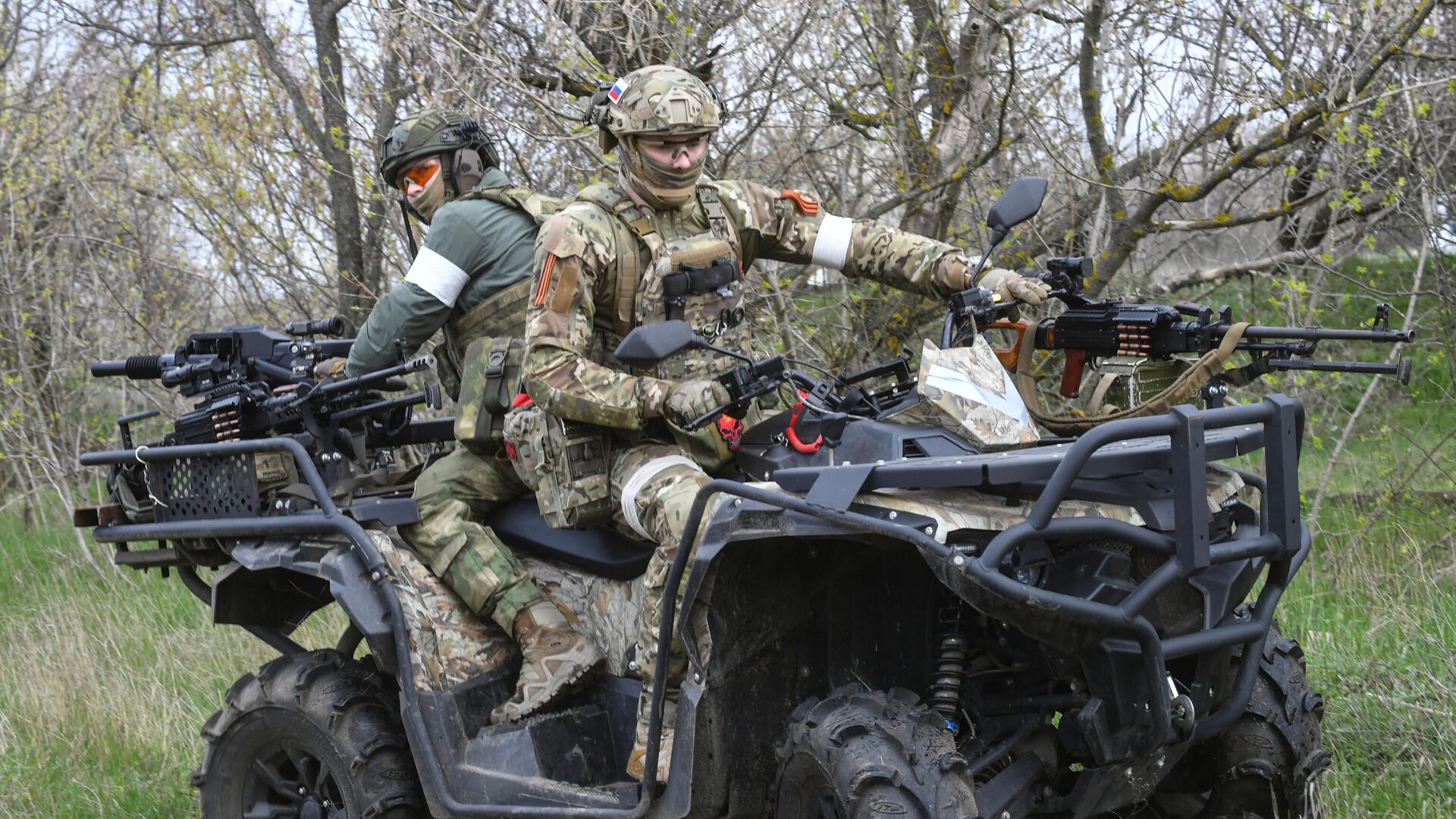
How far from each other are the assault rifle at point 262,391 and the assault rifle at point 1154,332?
1.89m

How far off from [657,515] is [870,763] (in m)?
1.01

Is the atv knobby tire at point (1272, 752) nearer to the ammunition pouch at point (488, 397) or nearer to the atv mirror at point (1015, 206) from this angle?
the atv mirror at point (1015, 206)

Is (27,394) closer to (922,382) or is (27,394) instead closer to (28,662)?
(28,662)

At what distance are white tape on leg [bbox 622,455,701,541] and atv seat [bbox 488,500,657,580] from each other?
270 mm

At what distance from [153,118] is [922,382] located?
7.31 metres

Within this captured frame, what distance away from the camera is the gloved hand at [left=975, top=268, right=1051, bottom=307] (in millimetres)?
4125

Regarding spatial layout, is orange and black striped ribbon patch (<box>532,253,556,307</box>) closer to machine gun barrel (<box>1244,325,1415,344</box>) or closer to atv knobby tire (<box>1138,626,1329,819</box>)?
machine gun barrel (<box>1244,325,1415,344</box>)

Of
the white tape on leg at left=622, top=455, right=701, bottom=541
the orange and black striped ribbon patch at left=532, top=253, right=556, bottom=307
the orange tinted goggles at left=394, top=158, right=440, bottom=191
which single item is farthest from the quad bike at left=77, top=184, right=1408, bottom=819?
the orange tinted goggles at left=394, top=158, right=440, bottom=191

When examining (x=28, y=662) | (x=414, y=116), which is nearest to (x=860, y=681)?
(x=414, y=116)

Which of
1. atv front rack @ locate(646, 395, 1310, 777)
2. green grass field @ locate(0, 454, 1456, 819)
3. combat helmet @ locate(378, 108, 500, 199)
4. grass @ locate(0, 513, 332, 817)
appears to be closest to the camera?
atv front rack @ locate(646, 395, 1310, 777)

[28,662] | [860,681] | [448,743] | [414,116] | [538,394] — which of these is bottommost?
[28,662]

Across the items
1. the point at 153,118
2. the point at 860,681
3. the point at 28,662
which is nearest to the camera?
the point at 860,681

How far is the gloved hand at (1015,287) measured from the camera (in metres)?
4.12

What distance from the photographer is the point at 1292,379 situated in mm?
7117
